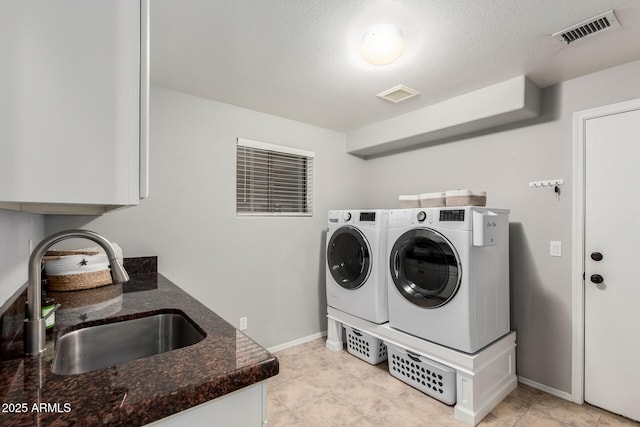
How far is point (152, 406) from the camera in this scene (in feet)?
2.19

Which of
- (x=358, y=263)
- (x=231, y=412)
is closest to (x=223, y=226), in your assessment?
(x=358, y=263)

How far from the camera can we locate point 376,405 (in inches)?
83.4

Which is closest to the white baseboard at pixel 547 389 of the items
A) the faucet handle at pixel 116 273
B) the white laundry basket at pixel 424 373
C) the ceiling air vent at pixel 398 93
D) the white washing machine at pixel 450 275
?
the white washing machine at pixel 450 275

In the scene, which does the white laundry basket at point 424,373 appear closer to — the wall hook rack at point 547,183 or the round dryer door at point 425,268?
the round dryer door at point 425,268

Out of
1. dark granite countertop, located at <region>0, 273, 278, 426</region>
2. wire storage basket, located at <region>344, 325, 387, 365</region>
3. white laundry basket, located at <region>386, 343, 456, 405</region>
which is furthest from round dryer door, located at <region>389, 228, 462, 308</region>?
dark granite countertop, located at <region>0, 273, 278, 426</region>

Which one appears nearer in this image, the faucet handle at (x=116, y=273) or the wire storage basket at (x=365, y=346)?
the faucet handle at (x=116, y=273)

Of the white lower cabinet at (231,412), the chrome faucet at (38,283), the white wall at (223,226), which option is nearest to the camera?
the white lower cabinet at (231,412)

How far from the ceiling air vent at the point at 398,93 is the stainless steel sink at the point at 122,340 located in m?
2.07

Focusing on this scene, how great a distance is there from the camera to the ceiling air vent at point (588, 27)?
1.54m

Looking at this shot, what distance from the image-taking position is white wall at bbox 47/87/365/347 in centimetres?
235

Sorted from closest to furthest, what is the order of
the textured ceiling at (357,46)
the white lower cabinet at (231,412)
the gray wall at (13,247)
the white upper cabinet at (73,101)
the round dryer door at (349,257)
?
1. the white upper cabinet at (73,101)
2. the white lower cabinet at (231,412)
3. the gray wall at (13,247)
4. the textured ceiling at (357,46)
5. the round dryer door at (349,257)

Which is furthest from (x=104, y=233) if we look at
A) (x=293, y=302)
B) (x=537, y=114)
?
(x=537, y=114)

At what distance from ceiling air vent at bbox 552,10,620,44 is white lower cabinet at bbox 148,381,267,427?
218cm

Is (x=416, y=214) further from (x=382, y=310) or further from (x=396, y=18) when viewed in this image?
(x=396, y=18)
